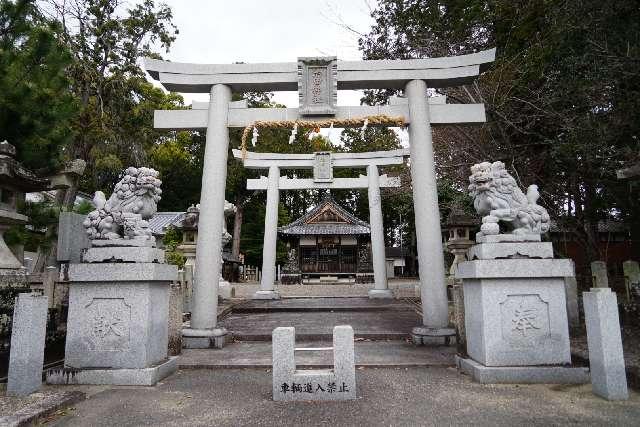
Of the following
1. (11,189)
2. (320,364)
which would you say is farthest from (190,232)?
(320,364)

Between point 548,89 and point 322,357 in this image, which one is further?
point 548,89

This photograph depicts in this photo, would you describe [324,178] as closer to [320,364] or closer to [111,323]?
[320,364]

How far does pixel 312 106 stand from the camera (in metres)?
7.45

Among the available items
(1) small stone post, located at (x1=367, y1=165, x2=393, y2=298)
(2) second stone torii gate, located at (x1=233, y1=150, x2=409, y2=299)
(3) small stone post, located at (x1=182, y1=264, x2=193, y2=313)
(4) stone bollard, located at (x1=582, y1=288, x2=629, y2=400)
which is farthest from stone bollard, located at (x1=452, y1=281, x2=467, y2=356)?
(1) small stone post, located at (x1=367, y1=165, x2=393, y2=298)

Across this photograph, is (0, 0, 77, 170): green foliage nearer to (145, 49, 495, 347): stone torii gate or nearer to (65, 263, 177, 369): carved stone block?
(145, 49, 495, 347): stone torii gate

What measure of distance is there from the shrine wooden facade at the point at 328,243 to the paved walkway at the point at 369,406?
76.2 feet

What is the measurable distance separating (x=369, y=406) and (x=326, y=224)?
25.0 meters

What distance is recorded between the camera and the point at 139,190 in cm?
532

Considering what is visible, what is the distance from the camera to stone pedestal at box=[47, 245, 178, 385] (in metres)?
4.77

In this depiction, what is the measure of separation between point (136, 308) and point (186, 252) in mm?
9544

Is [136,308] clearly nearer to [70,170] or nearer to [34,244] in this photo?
[70,170]

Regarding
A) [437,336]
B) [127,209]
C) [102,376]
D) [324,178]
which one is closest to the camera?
[102,376]

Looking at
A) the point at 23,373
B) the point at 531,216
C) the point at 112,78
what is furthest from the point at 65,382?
the point at 112,78

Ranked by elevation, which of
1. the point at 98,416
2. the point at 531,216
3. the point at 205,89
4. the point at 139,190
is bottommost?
the point at 98,416
